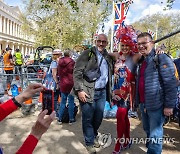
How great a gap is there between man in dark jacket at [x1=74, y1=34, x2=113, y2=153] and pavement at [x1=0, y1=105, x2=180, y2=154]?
0.42m

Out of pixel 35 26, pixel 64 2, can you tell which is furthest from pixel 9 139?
pixel 35 26

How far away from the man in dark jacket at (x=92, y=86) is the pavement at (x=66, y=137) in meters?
0.42

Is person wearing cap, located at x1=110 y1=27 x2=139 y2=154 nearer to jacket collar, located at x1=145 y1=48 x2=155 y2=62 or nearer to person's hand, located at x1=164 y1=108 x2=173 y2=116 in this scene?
jacket collar, located at x1=145 y1=48 x2=155 y2=62

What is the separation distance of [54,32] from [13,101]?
2579 centimetres

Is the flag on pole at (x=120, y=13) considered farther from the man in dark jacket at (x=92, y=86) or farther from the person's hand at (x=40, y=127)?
the person's hand at (x=40, y=127)

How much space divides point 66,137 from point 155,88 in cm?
223

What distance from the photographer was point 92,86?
3787 mm

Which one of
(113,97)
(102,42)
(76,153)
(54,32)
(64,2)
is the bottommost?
(76,153)

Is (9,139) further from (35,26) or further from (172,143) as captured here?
(35,26)

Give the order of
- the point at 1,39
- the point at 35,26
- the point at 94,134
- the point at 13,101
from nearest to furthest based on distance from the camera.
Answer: the point at 13,101, the point at 94,134, the point at 35,26, the point at 1,39

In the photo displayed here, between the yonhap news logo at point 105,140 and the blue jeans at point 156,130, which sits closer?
the blue jeans at point 156,130

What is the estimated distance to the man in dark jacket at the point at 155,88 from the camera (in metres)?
3.05

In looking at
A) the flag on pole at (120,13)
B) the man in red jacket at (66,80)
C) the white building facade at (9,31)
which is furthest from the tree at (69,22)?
the white building facade at (9,31)

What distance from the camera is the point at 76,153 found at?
3.96 meters
